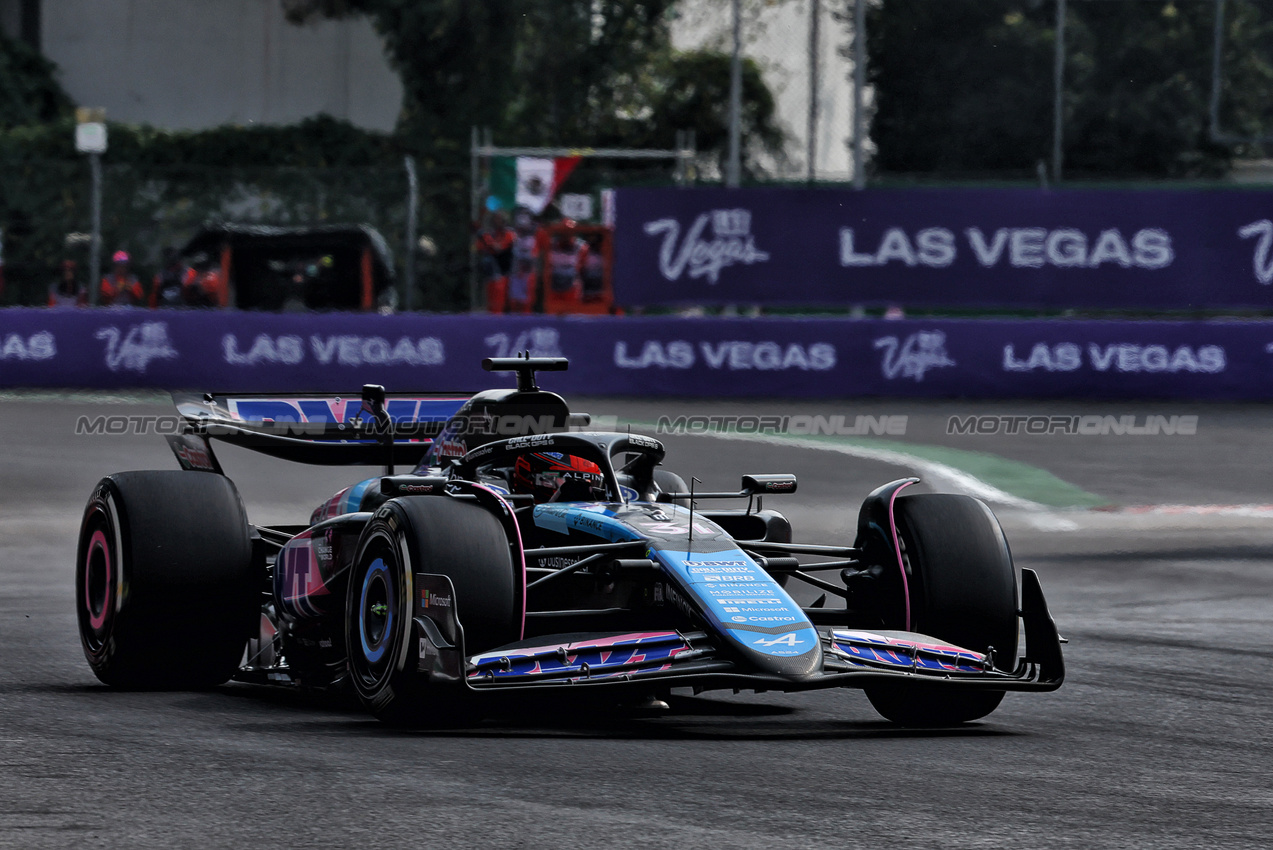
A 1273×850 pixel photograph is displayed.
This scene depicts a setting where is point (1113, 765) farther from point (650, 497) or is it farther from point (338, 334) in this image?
point (338, 334)

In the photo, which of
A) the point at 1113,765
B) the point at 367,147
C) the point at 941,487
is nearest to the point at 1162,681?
the point at 1113,765

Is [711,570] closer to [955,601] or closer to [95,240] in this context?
[955,601]

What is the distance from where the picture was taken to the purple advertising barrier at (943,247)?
2312cm

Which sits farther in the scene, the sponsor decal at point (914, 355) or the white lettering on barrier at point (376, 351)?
the sponsor decal at point (914, 355)

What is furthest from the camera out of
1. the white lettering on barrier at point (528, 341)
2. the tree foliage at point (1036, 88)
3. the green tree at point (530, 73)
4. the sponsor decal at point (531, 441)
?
the tree foliage at point (1036, 88)

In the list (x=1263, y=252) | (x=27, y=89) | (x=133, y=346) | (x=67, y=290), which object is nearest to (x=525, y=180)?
(x=67, y=290)

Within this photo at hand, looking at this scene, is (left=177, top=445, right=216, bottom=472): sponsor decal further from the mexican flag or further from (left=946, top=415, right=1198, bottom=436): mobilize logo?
the mexican flag

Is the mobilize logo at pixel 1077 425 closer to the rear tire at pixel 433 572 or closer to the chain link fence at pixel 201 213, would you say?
the chain link fence at pixel 201 213

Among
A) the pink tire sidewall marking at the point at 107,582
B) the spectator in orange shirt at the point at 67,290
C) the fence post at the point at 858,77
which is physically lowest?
the pink tire sidewall marking at the point at 107,582

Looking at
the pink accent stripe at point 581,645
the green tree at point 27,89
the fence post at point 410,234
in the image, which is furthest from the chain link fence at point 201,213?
the pink accent stripe at point 581,645

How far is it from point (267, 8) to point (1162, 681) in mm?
33352

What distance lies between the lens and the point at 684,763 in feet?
19.3

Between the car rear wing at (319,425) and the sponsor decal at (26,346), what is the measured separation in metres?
13.1

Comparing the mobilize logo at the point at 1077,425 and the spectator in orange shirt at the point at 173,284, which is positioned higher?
the spectator in orange shirt at the point at 173,284
